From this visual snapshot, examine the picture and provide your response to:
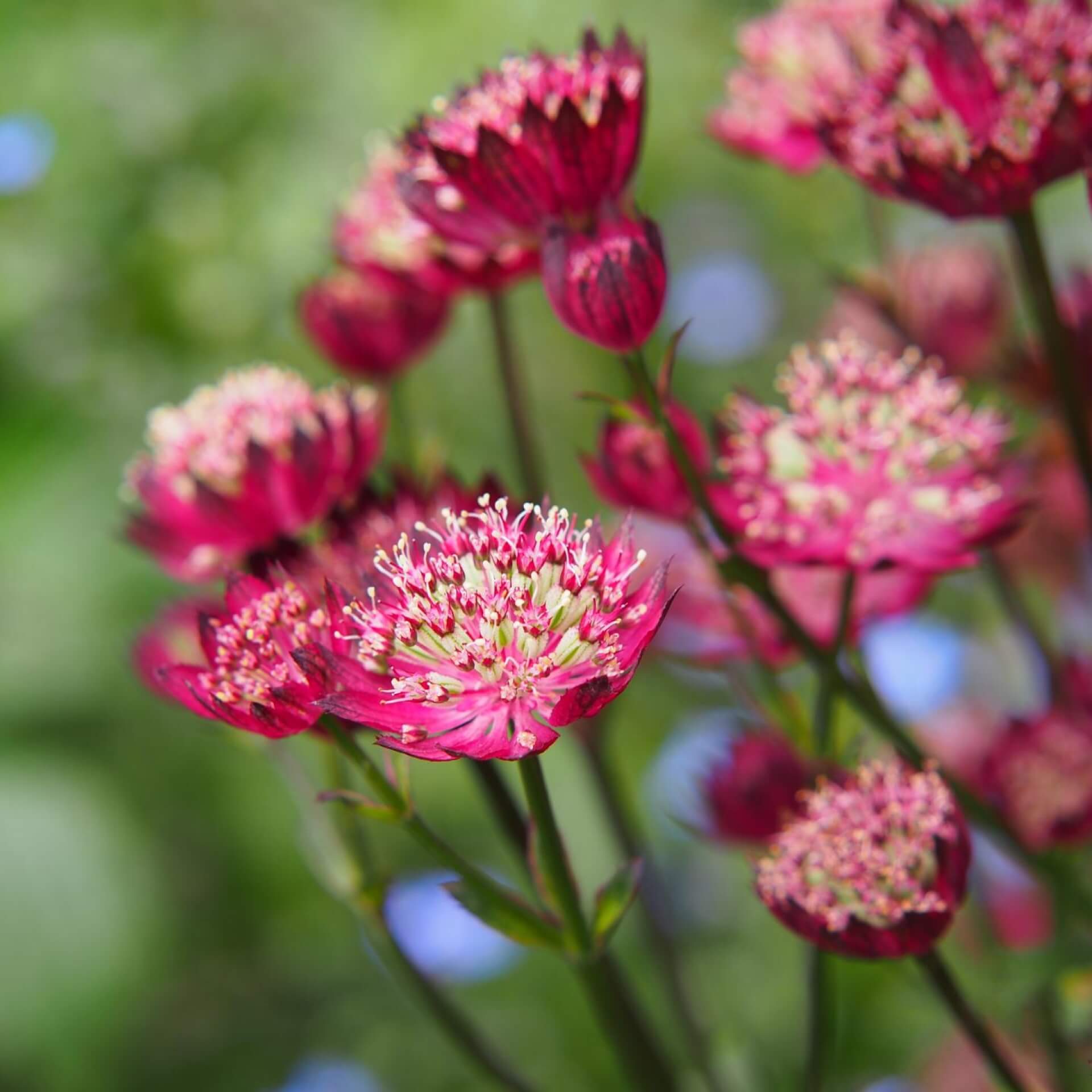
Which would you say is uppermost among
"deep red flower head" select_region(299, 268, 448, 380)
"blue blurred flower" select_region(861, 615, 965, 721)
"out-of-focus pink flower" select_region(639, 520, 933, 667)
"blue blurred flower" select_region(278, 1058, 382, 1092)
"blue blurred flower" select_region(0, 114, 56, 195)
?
"blue blurred flower" select_region(0, 114, 56, 195)

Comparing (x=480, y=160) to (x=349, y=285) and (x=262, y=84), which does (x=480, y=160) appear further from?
(x=262, y=84)

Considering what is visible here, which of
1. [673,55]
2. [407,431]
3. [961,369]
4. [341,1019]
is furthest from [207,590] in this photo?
[673,55]

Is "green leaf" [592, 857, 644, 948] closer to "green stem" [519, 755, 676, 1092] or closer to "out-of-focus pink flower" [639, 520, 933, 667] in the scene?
"green stem" [519, 755, 676, 1092]

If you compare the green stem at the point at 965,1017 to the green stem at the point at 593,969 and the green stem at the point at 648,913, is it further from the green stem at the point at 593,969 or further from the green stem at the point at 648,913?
the green stem at the point at 648,913

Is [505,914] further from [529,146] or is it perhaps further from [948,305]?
[948,305]

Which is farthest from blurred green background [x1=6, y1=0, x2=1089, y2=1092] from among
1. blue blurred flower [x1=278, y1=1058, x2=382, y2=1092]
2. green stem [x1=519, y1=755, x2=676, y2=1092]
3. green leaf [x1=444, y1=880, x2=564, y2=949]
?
green leaf [x1=444, y1=880, x2=564, y2=949]

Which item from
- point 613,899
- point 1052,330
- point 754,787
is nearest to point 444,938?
point 754,787

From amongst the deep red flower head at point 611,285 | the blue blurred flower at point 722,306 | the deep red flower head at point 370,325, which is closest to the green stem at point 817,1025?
the deep red flower head at point 611,285

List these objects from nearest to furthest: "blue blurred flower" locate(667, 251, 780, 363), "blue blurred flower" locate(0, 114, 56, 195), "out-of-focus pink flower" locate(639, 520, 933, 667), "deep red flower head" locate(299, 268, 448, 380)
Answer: "out-of-focus pink flower" locate(639, 520, 933, 667) → "deep red flower head" locate(299, 268, 448, 380) → "blue blurred flower" locate(0, 114, 56, 195) → "blue blurred flower" locate(667, 251, 780, 363)
